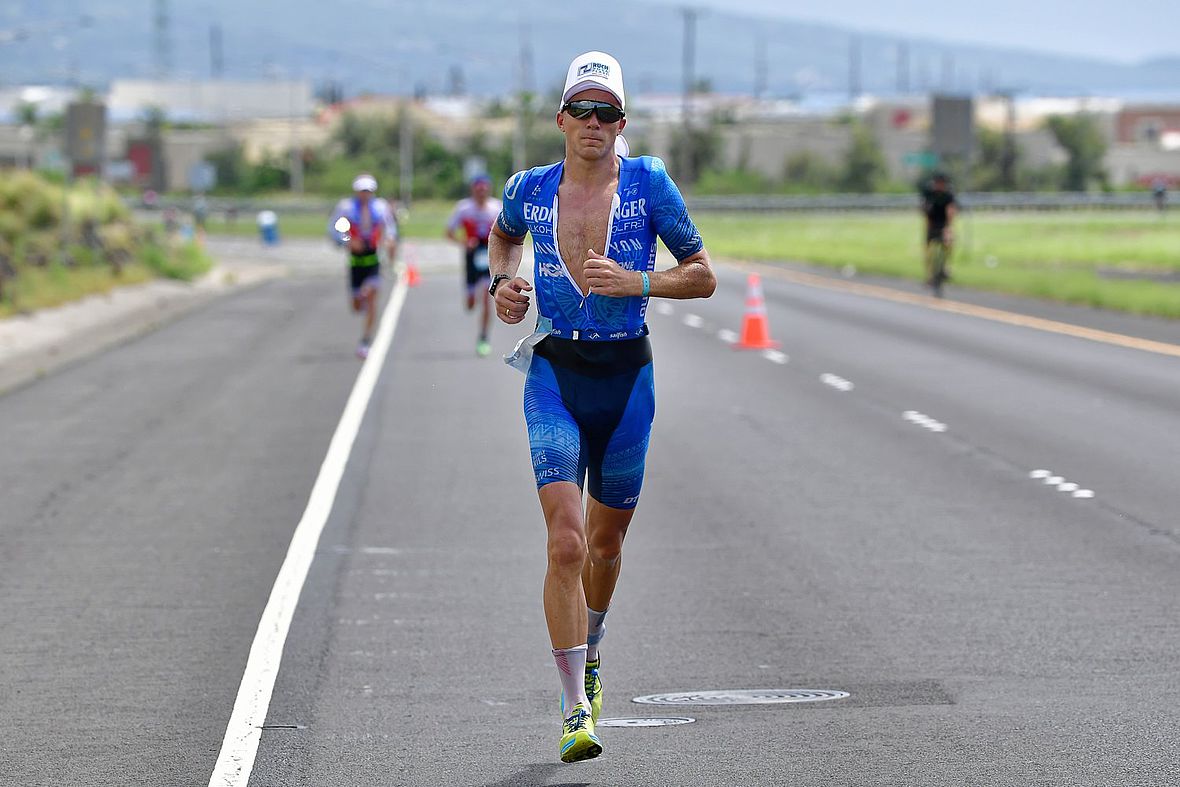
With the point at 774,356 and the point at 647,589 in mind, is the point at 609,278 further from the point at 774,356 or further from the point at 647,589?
the point at 774,356

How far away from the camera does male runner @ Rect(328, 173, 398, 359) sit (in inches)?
859

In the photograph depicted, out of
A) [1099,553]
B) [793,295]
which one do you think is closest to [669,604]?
[1099,553]

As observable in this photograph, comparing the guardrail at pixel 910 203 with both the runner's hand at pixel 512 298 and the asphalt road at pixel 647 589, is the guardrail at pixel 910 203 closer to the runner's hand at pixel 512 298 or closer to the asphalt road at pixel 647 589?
the asphalt road at pixel 647 589

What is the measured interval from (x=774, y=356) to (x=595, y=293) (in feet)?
52.5

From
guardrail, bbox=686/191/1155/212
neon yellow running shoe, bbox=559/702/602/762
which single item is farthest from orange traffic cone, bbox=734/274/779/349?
guardrail, bbox=686/191/1155/212

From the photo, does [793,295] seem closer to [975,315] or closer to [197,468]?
[975,315]

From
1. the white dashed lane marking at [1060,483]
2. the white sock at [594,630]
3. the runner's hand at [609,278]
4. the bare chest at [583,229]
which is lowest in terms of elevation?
the white dashed lane marking at [1060,483]

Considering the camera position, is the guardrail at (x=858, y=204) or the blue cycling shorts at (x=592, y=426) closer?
the blue cycling shorts at (x=592, y=426)

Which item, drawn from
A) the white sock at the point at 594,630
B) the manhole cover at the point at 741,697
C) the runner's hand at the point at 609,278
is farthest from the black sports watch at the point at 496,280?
the manhole cover at the point at 741,697

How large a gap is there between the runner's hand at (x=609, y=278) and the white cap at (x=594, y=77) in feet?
1.82

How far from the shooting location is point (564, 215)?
6520mm

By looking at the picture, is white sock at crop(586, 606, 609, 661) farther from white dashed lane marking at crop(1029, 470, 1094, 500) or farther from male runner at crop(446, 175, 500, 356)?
male runner at crop(446, 175, 500, 356)

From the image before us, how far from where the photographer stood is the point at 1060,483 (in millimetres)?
12023

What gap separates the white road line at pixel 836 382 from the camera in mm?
18406
